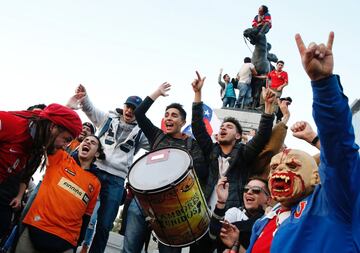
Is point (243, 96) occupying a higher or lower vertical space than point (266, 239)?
higher

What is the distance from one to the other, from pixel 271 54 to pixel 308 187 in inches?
475

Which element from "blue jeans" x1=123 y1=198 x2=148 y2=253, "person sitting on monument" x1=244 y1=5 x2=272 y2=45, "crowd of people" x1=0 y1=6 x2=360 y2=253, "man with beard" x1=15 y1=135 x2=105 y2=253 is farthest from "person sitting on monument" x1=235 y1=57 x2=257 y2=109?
"blue jeans" x1=123 y1=198 x2=148 y2=253

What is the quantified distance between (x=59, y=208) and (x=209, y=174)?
4.75 feet

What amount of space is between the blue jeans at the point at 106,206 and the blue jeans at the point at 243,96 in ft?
23.4

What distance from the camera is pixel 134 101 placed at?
532 centimetres

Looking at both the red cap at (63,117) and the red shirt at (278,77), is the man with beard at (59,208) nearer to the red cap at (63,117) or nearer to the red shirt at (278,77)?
the red cap at (63,117)

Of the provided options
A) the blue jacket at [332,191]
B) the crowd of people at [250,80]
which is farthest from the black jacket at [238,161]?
the crowd of people at [250,80]

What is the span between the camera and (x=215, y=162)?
4281 mm

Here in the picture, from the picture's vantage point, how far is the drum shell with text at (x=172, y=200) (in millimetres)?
3396

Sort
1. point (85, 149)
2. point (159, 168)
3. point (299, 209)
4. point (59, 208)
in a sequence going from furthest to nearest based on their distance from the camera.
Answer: point (85, 149) < point (59, 208) < point (159, 168) < point (299, 209)

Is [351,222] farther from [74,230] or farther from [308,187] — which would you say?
[74,230]

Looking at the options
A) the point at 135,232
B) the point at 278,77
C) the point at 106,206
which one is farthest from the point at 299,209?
the point at 278,77

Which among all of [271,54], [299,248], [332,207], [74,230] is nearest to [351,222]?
[332,207]

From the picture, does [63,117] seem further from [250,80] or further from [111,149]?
[250,80]
